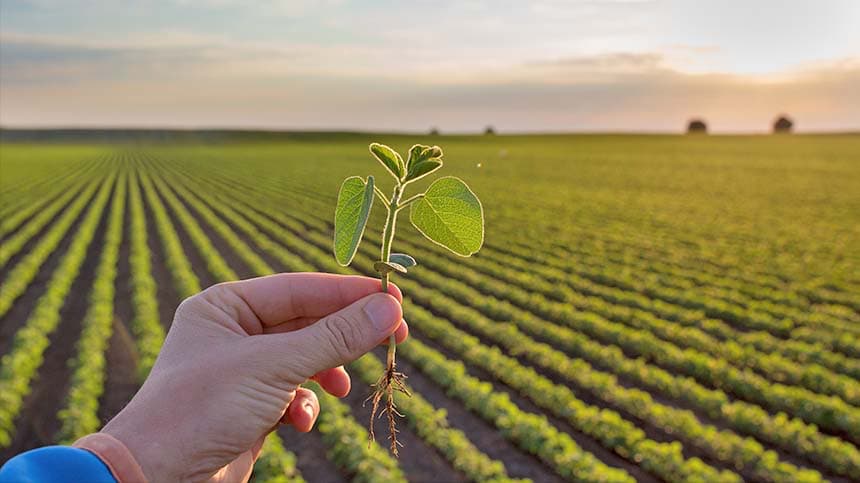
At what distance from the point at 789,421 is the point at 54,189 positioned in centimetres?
3288

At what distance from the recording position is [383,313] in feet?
Answer: 6.29

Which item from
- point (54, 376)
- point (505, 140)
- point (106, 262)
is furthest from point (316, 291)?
point (505, 140)

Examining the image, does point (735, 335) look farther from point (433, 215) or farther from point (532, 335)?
point (433, 215)

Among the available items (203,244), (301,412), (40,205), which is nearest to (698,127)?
(40,205)

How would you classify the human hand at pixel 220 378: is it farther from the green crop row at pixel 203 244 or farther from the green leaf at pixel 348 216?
the green crop row at pixel 203 244

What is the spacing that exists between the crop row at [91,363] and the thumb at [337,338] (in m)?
5.80

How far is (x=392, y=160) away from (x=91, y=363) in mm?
8355

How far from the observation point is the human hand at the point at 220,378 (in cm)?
177

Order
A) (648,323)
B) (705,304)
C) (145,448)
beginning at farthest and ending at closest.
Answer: (705,304) < (648,323) < (145,448)

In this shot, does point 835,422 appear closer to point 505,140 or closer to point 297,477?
point 297,477

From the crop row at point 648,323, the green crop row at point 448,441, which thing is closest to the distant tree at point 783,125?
the crop row at point 648,323

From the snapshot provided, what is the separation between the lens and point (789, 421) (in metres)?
7.51

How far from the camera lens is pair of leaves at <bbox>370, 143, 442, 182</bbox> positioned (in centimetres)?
150

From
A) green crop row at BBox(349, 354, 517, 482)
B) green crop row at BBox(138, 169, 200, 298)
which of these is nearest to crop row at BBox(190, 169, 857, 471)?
green crop row at BBox(349, 354, 517, 482)
